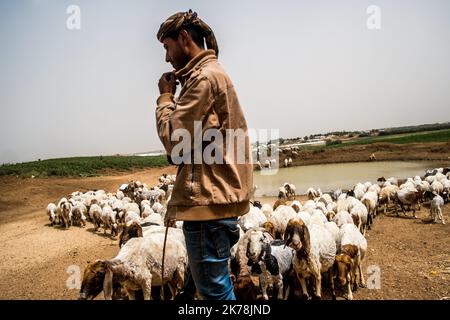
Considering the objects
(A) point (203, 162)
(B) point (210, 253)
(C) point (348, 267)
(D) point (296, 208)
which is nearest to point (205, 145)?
(A) point (203, 162)

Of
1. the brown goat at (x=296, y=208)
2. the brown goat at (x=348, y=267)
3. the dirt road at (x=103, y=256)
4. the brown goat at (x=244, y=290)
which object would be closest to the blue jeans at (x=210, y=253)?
the brown goat at (x=244, y=290)

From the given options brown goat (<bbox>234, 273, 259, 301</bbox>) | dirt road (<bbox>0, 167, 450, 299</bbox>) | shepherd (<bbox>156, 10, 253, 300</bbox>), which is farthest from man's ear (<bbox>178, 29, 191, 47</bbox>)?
dirt road (<bbox>0, 167, 450, 299</bbox>)

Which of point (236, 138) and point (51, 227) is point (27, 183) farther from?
point (236, 138)

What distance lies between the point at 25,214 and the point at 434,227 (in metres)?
19.7

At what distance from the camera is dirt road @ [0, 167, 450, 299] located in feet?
21.3

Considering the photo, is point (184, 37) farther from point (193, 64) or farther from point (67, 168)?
point (67, 168)

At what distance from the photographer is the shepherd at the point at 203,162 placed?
193cm

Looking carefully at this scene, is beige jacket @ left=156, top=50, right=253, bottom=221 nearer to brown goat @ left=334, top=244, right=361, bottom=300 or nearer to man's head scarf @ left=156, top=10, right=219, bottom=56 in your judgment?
man's head scarf @ left=156, top=10, right=219, bottom=56

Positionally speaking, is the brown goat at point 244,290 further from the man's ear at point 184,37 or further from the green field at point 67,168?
the green field at point 67,168

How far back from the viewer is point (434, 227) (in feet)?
35.8

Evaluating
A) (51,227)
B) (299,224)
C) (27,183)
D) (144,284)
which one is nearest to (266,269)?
(299,224)

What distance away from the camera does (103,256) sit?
945 centimetres

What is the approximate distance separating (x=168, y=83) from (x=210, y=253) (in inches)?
45.7

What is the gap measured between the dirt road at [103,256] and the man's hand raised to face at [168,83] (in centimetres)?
590
